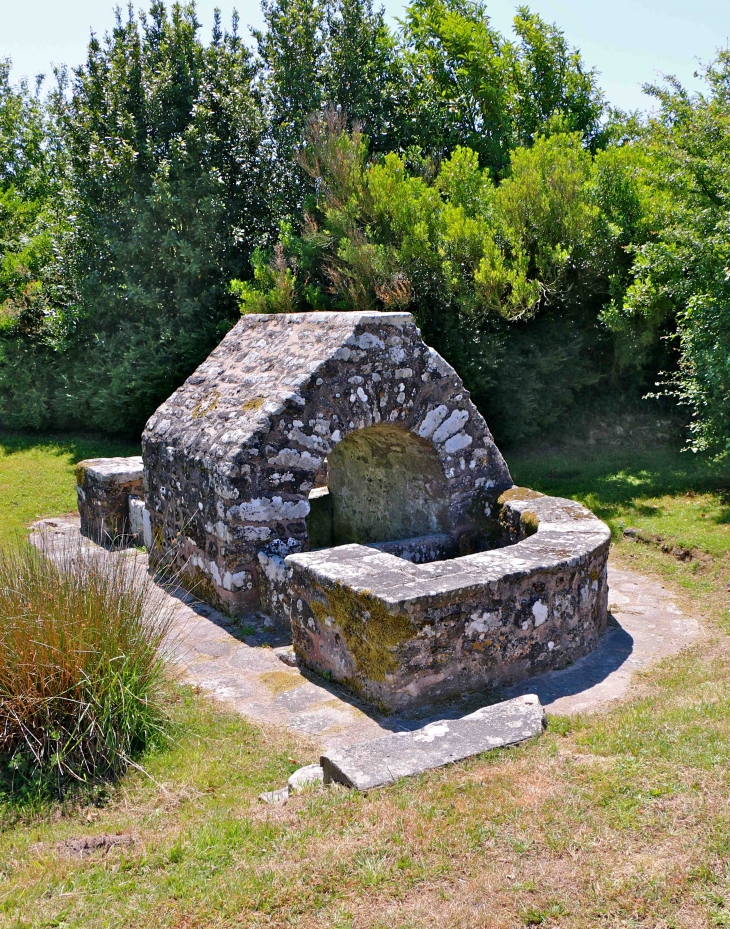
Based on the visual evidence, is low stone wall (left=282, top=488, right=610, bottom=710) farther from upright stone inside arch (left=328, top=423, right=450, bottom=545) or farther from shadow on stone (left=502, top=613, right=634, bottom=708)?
upright stone inside arch (left=328, top=423, right=450, bottom=545)

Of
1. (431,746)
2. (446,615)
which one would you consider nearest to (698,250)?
(446,615)

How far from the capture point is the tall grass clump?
14.9 feet

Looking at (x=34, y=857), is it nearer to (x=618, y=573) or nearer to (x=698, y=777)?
(x=698, y=777)

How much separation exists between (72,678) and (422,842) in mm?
2210

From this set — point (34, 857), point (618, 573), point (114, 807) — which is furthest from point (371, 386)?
point (34, 857)

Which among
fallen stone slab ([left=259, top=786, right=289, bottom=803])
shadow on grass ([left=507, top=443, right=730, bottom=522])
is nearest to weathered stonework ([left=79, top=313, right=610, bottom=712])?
fallen stone slab ([left=259, top=786, right=289, bottom=803])

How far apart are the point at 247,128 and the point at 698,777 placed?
45.0 ft

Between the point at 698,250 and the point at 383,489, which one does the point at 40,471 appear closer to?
the point at 383,489

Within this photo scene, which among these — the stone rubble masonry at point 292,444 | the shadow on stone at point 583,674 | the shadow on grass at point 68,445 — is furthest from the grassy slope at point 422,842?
the shadow on grass at point 68,445

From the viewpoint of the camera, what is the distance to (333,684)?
19.8 feet

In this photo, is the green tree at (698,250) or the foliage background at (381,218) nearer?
the green tree at (698,250)

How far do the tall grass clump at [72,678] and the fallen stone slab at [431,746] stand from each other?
48.4 inches

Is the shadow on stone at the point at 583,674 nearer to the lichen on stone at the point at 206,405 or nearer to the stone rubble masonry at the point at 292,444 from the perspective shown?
the stone rubble masonry at the point at 292,444

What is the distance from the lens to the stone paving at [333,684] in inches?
215
